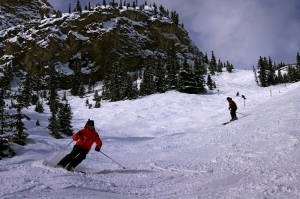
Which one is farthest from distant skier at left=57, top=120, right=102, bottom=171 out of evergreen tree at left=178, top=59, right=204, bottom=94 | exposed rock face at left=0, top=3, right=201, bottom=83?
exposed rock face at left=0, top=3, right=201, bottom=83

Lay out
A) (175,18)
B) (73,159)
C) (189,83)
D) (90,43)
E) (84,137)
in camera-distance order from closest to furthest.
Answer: (73,159)
(84,137)
(189,83)
(90,43)
(175,18)

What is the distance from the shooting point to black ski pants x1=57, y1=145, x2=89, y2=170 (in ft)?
32.5

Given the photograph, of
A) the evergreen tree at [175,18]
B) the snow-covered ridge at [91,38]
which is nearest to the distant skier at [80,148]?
the snow-covered ridge at [91,38]

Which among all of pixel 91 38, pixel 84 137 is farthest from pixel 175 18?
pixel 84 137

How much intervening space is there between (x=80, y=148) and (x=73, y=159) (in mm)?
440

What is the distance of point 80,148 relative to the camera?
34.0 feet

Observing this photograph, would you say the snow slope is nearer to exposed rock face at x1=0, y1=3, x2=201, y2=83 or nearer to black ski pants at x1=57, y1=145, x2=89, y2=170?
black ski pants at x1=57, y1=145, x2=89, y2=170

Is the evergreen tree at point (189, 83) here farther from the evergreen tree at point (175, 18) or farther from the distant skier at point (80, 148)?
the evergreen tree at point (175, 18)

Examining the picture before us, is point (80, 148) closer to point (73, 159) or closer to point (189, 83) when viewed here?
point (73, 159)

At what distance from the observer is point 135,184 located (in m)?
8.68

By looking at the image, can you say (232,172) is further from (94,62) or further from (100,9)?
(100,9)

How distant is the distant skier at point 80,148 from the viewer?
393 inches

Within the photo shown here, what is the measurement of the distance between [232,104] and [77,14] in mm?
137031

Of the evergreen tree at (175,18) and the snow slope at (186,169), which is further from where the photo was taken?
the evergreen tree at (175,18)
